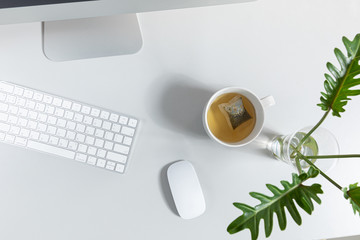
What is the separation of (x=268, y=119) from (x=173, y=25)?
289mm

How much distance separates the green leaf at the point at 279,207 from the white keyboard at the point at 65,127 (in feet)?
0.96

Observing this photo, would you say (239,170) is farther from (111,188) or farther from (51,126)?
(51,126)

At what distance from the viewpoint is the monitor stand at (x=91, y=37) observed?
2.48 feet

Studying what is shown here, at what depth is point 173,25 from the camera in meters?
0.79

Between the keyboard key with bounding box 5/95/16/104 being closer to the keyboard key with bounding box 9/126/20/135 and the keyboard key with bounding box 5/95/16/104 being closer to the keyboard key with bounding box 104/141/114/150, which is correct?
the keyboard key with bounding box 9/126/20/135

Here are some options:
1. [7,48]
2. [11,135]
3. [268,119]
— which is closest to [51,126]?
[11,135]

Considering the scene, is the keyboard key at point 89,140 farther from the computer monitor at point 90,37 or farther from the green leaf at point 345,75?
the green leaf at point 345,75

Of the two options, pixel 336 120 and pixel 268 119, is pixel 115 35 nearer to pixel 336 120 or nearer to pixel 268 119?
pixel 268 119

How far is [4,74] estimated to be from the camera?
0.75 m

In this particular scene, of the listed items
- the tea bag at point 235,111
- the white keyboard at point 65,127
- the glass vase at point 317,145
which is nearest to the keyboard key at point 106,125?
the white keyboard at point 65,127

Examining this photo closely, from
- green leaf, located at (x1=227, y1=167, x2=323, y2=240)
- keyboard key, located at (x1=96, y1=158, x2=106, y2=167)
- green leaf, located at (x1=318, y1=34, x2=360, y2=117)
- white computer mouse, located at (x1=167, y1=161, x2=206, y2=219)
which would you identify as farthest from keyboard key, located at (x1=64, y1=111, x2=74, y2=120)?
green leaf, located at (x1=318, y1=34, x2=360, y2=117)

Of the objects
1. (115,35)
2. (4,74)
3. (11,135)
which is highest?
(115,35)

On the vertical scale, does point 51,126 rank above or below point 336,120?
below

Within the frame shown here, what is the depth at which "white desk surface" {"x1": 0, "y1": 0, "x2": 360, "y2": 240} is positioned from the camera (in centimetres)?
74
